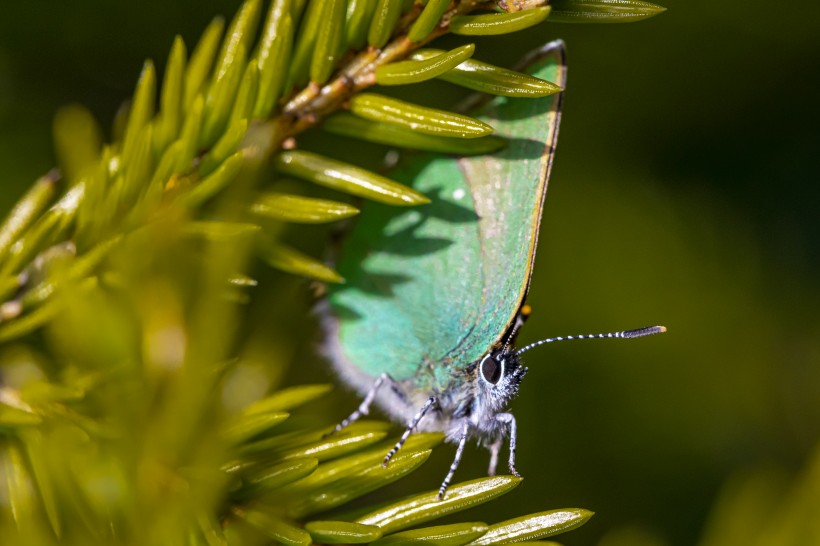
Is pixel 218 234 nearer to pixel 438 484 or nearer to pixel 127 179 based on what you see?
pixel 127 179

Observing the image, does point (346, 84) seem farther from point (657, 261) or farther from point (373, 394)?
point (657, 261)

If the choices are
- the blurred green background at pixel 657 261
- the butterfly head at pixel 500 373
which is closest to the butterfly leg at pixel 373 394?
the blurred green background at pixel 657 261

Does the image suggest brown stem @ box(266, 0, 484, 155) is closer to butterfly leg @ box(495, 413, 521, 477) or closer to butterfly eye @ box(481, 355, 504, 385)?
butterfly eye @ box(481, 355, 504, 385)

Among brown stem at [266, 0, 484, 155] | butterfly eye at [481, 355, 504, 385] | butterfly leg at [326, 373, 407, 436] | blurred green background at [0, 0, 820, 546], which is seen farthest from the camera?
blurred green background at [0, 0, 820, 546]

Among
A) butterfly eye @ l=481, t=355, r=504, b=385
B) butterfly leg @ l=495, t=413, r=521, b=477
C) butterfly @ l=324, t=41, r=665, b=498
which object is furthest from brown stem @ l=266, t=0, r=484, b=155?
butterfly leg @ l=495, t=413, r=521, b=477

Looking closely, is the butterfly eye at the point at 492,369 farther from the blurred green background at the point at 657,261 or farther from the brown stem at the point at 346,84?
the brown stem at the point at 346,84

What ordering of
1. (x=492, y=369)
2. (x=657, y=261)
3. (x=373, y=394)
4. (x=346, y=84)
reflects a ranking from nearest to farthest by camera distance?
1. (x=346, y=84)
2. (x=492, y=369)
3. (x=373, y=394)
4. (x=657, y=261)

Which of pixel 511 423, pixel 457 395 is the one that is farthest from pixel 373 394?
pixel 511 423
